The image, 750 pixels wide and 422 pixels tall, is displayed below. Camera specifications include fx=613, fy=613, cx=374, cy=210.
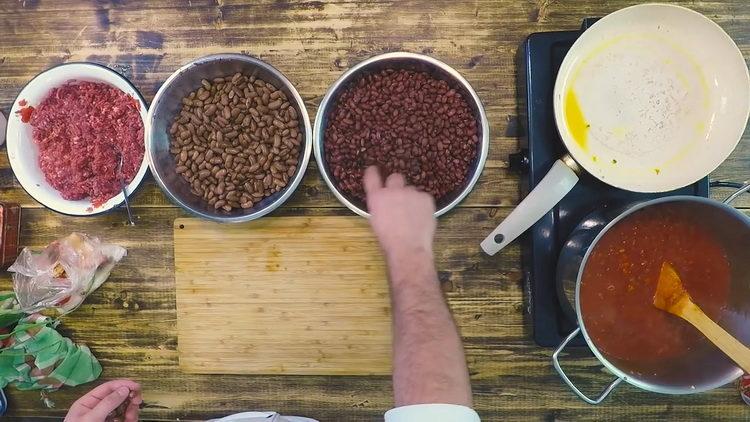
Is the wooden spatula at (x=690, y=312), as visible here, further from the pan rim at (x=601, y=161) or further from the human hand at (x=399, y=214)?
the human hand at (x=399, y=214)

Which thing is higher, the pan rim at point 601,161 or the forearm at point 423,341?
the pan rim at point 601,161

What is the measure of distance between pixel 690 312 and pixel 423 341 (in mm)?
452

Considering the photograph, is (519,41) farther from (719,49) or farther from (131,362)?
(131,362)

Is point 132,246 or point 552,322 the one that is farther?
point 132,246

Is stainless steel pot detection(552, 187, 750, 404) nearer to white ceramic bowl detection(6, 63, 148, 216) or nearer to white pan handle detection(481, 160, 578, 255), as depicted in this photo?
white pan handle detection(481, 160, 578, 255)

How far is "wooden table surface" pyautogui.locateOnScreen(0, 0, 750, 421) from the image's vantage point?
142 cm

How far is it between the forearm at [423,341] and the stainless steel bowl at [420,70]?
0.16 m

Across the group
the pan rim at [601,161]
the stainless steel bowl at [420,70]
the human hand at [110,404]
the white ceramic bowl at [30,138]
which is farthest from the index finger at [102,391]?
the pan rim at [601,161]

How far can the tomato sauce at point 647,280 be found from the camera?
1.05m

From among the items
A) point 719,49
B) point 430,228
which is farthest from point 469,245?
point 719,49

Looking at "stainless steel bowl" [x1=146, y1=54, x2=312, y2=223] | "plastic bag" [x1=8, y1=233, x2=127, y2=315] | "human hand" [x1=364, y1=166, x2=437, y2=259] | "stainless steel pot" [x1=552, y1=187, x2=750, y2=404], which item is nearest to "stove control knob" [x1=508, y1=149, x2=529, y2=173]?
"human hand" [x1=364, y1=166, x2=437, y2=259]

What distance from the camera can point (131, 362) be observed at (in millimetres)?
1487

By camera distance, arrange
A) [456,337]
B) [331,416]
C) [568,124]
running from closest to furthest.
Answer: [456,337], [568,124], [331,416]

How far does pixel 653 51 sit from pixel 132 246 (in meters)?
1.23
